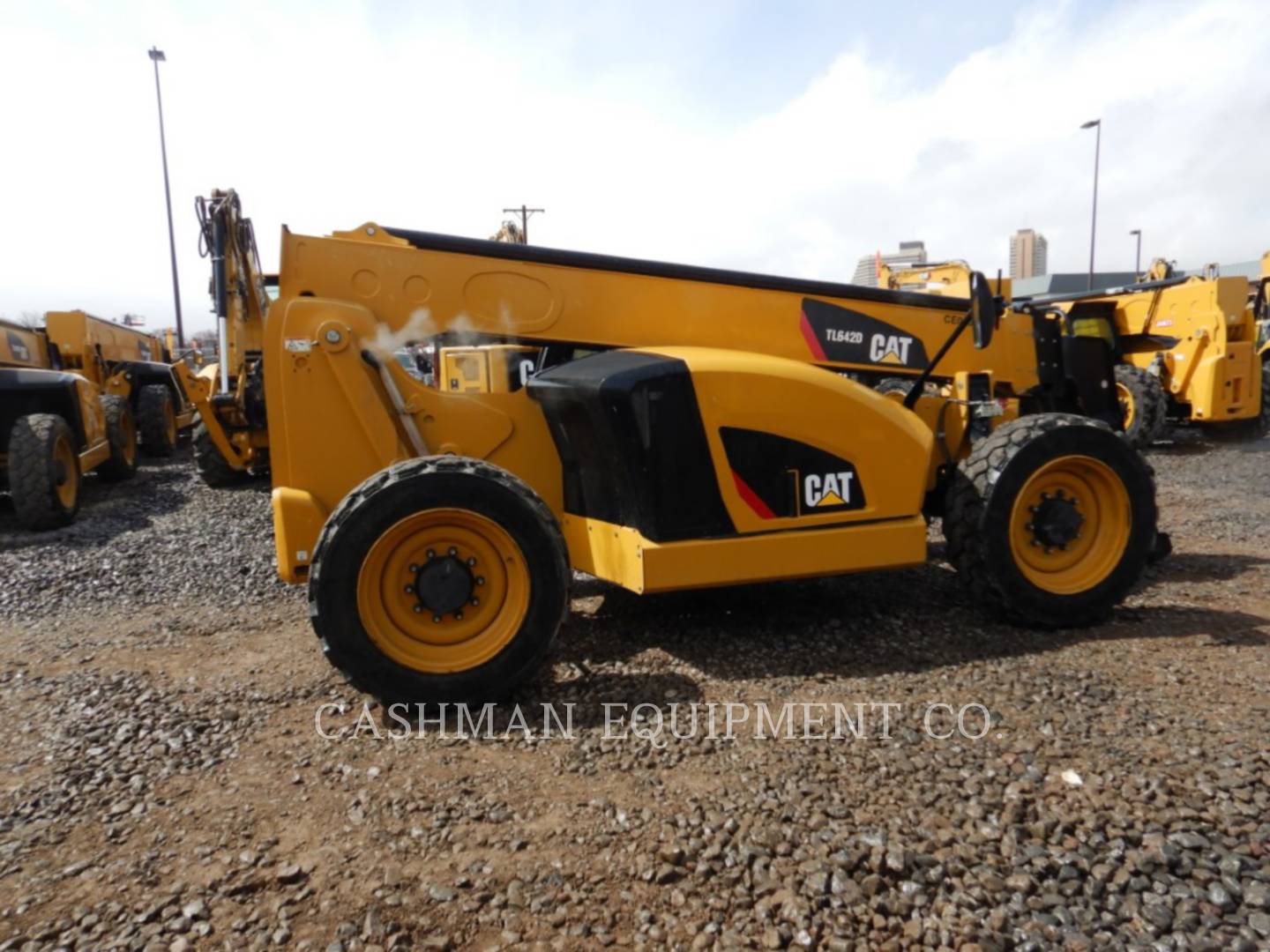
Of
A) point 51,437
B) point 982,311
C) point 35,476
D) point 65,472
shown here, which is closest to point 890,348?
point 982,311

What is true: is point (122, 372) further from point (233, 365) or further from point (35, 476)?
point (35, 476)

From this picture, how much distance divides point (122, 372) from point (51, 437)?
857 cm

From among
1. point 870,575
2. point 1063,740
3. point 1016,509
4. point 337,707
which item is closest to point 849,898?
point 1063,740

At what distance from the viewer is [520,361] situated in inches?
196

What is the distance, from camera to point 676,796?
9.57 ft

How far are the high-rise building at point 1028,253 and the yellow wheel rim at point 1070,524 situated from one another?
5833cm

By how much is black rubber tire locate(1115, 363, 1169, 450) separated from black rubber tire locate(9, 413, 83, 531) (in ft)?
40.5

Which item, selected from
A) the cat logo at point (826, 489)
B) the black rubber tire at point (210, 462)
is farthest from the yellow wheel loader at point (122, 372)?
the cat logo at point (826, 489)

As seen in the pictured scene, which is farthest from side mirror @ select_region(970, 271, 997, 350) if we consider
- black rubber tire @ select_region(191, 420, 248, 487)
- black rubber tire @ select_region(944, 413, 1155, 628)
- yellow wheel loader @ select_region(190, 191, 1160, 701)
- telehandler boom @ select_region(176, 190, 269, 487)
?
black rubber tire @ select_region(191, 420, 248, 487)

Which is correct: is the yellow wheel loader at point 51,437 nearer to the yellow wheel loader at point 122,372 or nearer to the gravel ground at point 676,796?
the yellow wheel loader at point 122,372

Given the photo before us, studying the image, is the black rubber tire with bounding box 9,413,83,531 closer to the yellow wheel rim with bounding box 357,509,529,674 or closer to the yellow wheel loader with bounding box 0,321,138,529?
the yellow wheel loader with bounding box 0,321,138,529

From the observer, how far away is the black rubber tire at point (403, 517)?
11.4 feet

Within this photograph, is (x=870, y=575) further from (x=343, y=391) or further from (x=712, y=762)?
(x=343, y=391)

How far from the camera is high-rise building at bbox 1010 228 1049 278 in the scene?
57188 mm
